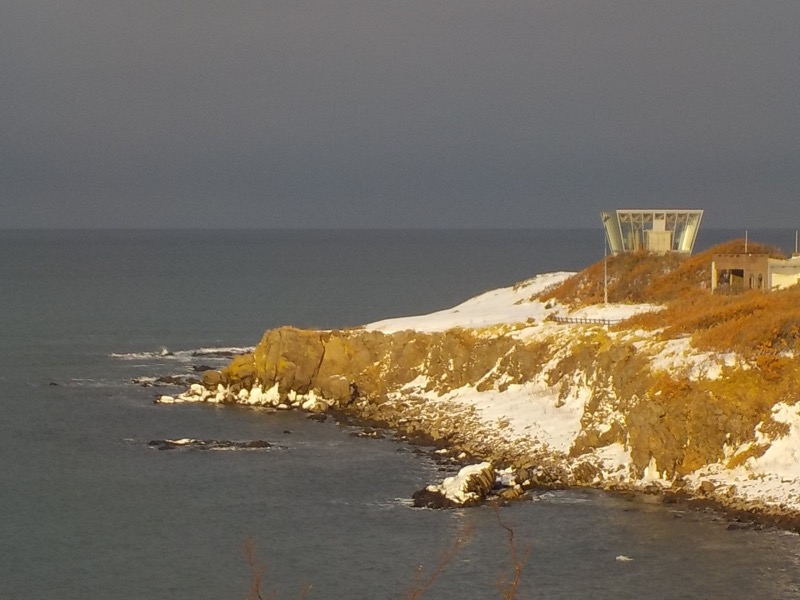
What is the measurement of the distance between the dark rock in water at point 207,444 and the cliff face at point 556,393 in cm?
711

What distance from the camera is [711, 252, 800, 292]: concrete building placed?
64.6m

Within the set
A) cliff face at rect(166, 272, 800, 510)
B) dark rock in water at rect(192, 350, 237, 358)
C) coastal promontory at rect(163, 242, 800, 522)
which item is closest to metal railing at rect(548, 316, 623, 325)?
coastal promontory at rect(163, 242, 800, 522)

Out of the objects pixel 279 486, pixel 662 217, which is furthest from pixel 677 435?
pixel 662 217

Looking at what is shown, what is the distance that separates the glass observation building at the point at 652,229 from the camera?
76250 mm

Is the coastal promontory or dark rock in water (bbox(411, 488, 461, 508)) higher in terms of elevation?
the coastal promontory

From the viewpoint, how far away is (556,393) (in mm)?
55406

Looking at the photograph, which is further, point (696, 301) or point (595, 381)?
point (696, 301)

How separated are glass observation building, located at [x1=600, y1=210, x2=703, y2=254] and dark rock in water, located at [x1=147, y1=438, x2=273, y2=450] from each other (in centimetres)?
3173

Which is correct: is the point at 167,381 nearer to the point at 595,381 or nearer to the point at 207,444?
the point at 207,444

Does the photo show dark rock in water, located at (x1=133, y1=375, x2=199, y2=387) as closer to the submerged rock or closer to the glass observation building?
the glass observation building

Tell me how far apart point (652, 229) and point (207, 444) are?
35.2m

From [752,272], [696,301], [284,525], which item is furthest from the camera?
[752,272]

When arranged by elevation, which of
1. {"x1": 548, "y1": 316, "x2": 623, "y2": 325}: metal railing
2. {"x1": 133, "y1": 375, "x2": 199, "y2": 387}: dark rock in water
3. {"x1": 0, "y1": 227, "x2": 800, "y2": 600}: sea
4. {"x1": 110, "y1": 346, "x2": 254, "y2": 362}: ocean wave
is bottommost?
{"x1": 0, "y1": 227, "x2": 800, "y2": 600}: sea

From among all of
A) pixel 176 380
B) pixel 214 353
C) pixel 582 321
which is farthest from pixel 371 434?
pixel 214 353
